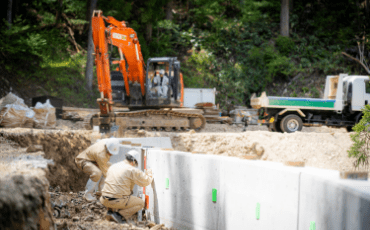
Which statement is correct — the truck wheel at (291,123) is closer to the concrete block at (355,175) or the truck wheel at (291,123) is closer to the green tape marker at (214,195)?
the green tape marker at (214,195)

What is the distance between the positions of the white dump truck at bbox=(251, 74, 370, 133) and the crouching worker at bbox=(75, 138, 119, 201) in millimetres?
9557

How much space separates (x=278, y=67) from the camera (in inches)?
956

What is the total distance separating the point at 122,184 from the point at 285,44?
868 inches

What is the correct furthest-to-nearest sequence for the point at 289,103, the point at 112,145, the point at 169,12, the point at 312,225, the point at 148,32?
the point at 169,12 < the point at 148,32 < the point at 289,103 < the point at 112,145 < the point at 312,225

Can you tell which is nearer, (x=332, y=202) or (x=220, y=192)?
(x=332, y=202)

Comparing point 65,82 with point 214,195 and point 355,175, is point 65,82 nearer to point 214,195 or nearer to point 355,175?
point 214,195

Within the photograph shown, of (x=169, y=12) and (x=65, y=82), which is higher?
A: (x=169, y=12)

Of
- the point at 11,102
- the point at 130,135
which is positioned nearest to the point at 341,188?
the point at 130,135

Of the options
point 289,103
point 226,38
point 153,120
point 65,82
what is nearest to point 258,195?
point 153,120

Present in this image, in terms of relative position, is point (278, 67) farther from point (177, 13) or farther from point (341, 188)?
point (341, 188)

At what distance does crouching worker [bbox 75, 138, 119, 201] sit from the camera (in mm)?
7051

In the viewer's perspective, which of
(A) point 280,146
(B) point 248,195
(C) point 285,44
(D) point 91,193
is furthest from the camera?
(C) point 285,44

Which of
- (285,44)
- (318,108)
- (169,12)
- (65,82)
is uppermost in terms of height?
(169,12)

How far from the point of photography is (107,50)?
1269cm
